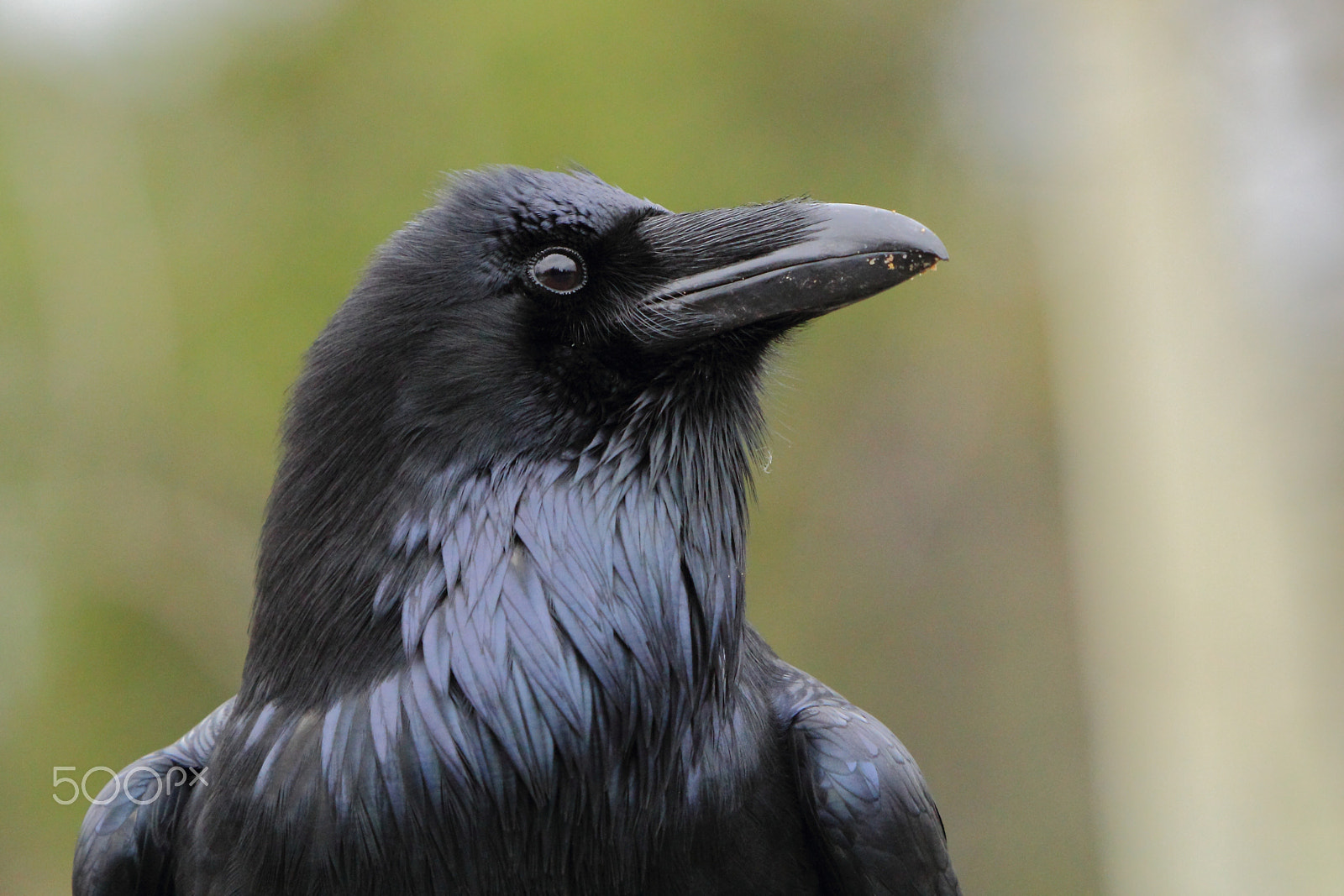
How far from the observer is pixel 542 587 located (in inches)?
64.8

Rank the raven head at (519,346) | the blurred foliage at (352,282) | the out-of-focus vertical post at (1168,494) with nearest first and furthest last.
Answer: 1. the raven head at (519,346)
2. the blurred foliage at (352,282)
3. the out-of-focus vertical post at (1168,494)

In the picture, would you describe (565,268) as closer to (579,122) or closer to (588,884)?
(588,884)

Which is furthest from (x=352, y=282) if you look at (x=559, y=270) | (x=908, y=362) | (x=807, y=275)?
(x=807, y=275)

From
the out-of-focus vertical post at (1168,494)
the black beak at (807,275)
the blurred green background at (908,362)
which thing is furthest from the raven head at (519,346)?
the out-of-focus vertical post at (1168,494)

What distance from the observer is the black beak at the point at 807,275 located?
1706 millimetres

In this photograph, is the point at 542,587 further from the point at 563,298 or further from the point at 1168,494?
the point at 1168,494

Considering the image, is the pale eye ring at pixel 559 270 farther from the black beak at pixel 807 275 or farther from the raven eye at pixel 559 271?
the black beak at pixel 807 275

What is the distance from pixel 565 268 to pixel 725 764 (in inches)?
31.6

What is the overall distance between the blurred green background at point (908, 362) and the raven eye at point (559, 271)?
13.9 ft

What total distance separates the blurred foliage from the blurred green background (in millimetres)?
20

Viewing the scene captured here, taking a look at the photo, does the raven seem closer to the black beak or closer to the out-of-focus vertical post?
the black beak

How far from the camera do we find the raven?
1591 millimetres

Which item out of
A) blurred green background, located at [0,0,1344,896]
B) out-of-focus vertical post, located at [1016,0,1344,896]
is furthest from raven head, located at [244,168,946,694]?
out-of-focus vertical post, located at [1016,0,1344,896]

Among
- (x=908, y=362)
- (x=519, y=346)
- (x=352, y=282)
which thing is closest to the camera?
(x=519, y=346)
